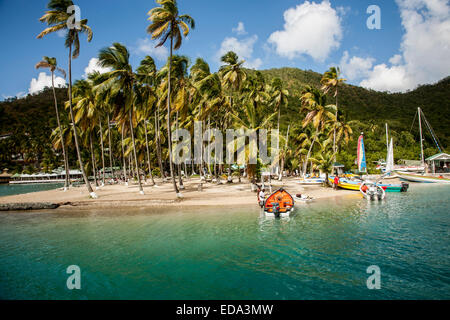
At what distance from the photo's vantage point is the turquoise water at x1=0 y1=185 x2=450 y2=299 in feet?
25.4

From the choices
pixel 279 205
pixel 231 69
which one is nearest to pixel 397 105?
pixel 231 69

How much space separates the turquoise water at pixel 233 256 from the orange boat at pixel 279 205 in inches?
34.7

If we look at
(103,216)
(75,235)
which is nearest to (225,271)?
(75,235)

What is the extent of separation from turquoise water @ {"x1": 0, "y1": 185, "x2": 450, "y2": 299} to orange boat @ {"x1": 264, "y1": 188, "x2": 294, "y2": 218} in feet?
2.89

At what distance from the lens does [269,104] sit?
41.9 meters

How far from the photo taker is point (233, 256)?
10.3 m

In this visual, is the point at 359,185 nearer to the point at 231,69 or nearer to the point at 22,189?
the point at 231,69

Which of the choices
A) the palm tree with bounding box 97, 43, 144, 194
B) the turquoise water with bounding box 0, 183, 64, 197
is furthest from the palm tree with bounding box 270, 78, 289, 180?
the turquoise water with bounding box 0, 183, 64, 197

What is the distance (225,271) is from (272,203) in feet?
29.9

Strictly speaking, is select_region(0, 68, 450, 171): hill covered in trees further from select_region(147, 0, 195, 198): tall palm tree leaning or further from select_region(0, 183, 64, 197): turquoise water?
select_region(147, 0, 195, 198): tall palm tree leaning

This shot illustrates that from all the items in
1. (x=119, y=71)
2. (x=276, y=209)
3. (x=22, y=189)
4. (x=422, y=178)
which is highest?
(x=119, y=71)

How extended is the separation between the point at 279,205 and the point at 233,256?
25.9 ft

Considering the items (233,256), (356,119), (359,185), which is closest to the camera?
(233,256)

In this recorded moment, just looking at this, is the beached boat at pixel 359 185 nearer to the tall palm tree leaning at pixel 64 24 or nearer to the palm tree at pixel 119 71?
the palm tree at pixel 119 71
